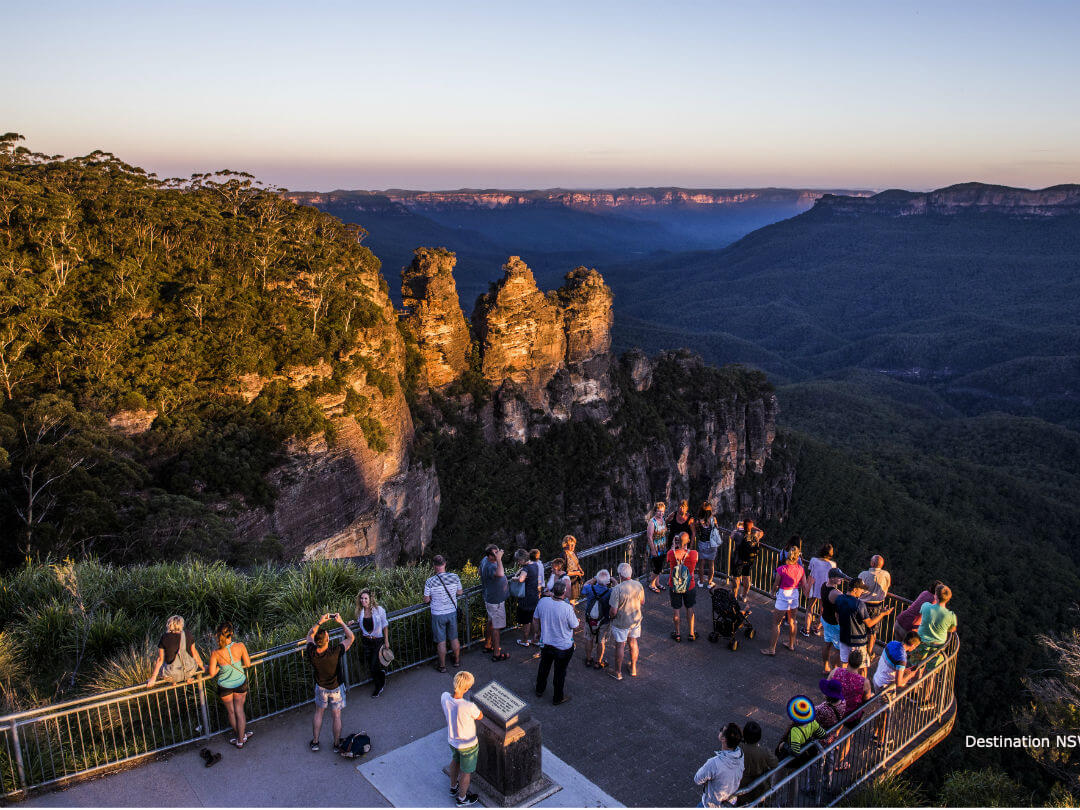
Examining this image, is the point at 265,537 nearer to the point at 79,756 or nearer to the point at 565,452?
the point at 79,756

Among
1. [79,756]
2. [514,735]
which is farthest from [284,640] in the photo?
[514,735]

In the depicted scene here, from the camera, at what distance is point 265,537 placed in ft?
99.6

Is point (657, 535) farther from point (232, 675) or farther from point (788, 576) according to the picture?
point (232, 675)

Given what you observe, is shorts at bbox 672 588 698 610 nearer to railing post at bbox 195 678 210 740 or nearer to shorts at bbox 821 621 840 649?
shorts at bbox 821 621 840 649

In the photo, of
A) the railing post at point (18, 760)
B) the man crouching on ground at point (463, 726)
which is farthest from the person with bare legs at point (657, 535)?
the railing post at point (18, 760)

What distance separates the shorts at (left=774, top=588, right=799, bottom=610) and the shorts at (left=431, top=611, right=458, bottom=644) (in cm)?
615

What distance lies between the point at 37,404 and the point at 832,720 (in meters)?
28.2

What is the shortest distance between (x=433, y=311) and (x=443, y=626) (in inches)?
1564

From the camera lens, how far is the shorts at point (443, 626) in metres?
13.3

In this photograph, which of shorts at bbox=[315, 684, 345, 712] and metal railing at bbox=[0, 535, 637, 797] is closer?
metal railing at bbox=[0, 535, 637, 797]

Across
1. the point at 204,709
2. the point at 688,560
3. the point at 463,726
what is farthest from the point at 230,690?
the point at 688,560

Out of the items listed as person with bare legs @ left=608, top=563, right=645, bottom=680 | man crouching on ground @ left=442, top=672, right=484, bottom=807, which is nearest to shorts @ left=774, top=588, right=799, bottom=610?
person with bare legs @ left=608, top=563, right=645, bottom=680

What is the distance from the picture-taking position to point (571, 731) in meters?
12.0

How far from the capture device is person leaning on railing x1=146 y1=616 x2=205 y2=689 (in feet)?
35.0
